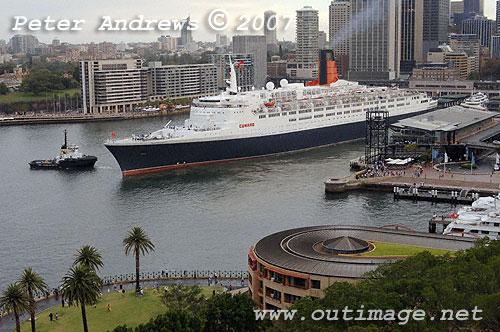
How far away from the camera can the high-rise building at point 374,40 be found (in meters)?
88.8

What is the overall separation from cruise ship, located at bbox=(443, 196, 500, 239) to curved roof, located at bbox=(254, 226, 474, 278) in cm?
397

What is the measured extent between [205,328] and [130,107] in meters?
63.6

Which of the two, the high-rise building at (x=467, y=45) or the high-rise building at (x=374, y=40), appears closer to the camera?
the high-rise building at (x=374, y=40)

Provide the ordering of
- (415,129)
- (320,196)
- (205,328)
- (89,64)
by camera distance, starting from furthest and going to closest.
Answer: (89,64) < (415,129) < (320,196) < (205,328)

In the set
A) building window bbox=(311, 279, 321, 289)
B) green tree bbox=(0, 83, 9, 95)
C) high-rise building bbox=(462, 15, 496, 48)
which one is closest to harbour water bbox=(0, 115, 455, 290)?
building window bbox=(311, 279, 321, 289)

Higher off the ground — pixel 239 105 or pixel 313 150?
pixel 239 105

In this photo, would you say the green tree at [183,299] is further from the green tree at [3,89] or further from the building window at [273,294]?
the green tree at [3,89]

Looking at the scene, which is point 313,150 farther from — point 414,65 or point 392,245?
point 414,65

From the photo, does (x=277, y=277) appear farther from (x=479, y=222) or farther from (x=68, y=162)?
(x=68, y=162)

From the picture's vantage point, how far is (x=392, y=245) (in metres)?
17.7

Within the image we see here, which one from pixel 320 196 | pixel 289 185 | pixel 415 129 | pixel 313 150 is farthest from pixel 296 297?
pixel 313 150

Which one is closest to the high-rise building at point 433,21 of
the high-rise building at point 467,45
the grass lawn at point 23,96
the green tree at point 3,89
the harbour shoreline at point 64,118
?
the high-rise building at point 467,45

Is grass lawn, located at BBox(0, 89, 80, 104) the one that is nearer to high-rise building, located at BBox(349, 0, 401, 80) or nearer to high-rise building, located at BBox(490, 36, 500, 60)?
high-rise building, located at BBox(349, 0, 401, 80)

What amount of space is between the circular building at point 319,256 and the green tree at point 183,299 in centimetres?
128
